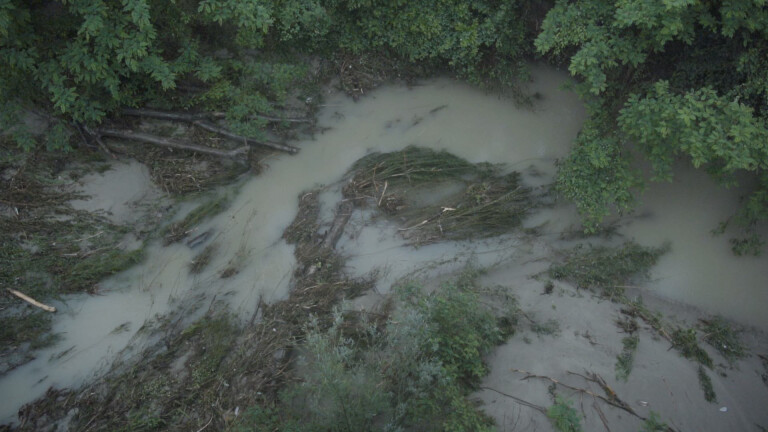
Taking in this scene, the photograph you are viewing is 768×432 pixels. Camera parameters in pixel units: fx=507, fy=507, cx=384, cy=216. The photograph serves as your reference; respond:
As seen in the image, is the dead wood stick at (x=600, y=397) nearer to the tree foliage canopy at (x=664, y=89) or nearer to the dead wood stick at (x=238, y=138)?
the tree foliage canopy at (x=664, y=89)

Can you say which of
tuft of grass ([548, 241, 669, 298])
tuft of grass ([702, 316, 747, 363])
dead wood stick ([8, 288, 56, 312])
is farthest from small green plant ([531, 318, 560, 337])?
dead wood stick ([8, 288, 56, 312])

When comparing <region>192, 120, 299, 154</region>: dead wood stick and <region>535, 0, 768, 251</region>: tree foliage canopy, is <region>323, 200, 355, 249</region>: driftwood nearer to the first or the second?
<region>192, 120, 299, 154</region>: dead wood stick

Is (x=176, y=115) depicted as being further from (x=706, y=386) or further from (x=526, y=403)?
(x=706, y=386)

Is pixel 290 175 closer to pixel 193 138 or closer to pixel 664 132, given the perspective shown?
pixel 193 138

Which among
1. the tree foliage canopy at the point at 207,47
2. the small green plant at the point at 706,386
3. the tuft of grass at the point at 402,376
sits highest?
the tree foliage canopy at the point at 207,47

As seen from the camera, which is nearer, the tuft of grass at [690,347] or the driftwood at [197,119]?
the tuft of grass at [690,347]

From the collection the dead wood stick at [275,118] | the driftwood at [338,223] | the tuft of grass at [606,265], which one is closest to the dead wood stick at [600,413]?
the tuft of grass at [606,265]

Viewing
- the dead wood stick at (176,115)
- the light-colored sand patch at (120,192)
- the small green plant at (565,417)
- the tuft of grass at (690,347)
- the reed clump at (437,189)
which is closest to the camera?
the small green plant at (565,417)
